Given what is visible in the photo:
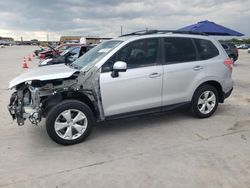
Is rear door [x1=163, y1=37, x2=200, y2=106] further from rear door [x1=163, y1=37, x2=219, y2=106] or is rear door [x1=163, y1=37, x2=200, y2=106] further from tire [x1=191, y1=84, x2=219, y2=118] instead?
tire [x1=191, y1=84, x2=219, y2=118]

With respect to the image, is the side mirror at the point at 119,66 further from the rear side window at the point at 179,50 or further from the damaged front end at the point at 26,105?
the damaged front end at the point at 26,105

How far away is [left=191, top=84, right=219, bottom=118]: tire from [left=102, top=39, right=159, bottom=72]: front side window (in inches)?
49.1

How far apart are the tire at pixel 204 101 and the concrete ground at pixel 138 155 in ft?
0.57

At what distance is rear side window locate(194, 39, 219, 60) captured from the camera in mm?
5590

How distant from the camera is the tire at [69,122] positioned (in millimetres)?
4316

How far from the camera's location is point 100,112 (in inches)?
184

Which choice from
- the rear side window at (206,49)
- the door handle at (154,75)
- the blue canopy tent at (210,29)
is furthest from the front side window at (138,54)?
the blue canopy tent at (210,29)

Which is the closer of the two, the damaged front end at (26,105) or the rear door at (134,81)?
the damaged front end at (26,105)

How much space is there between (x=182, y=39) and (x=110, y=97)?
1.96 m

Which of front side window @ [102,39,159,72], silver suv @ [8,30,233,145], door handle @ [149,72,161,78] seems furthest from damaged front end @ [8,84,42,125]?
door handle @ [149,72,161,78]

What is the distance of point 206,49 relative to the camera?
18.7ft

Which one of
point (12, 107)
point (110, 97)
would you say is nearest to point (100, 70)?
point (110, 97)

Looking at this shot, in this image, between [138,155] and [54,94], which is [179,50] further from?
[54,94]

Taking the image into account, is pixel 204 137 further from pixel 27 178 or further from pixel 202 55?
pixel 27 178
